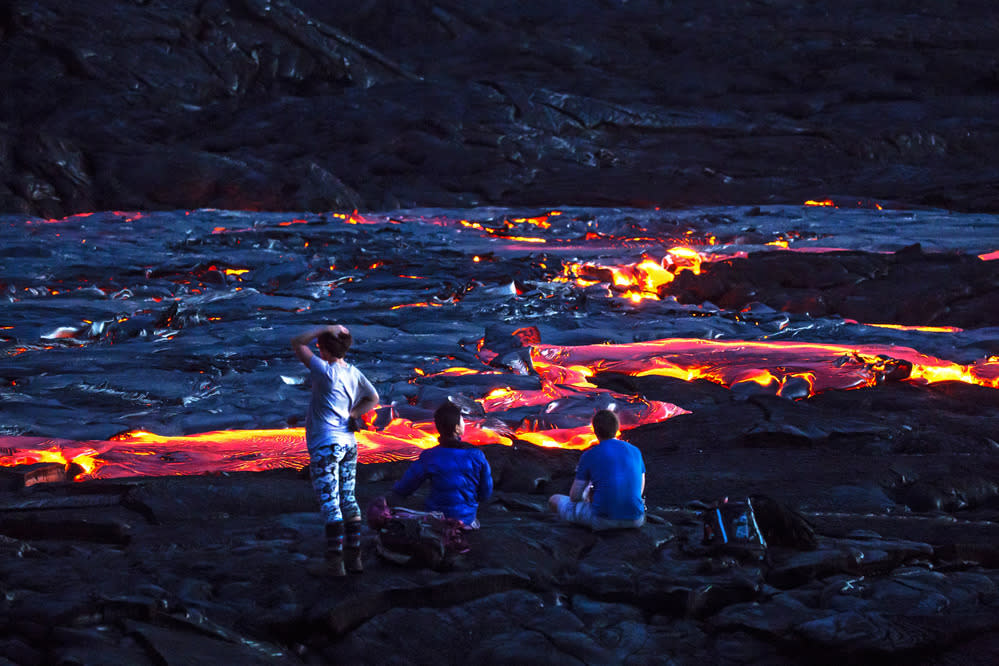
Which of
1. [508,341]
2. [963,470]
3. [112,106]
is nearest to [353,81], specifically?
[112,106]

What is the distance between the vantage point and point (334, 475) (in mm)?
4078

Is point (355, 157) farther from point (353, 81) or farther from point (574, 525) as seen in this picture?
point (574, 525)

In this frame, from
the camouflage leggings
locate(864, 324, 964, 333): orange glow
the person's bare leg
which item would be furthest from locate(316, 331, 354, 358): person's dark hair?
locate(864, 324, 964, 333): orange glow

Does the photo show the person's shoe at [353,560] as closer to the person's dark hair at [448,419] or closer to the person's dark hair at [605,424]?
the person's dark hair at [448,419]

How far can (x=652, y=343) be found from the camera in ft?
35.7

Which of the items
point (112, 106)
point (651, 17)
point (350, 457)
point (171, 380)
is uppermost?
point (651, 17)

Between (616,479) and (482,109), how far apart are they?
89.3ft

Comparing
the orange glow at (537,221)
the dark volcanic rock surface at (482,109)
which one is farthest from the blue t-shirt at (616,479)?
the dark volcanic rock surface at (482,109)

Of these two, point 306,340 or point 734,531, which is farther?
point 734,531

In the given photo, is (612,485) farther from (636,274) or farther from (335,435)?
(636,274)

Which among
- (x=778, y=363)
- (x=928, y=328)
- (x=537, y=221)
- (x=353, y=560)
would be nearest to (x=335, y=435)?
(x=353, y=560)

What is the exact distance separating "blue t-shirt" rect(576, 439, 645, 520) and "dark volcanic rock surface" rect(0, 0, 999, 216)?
19.6 metres

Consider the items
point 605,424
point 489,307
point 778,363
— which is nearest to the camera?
point 605,424

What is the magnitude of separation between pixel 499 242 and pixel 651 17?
3041 centimetres
